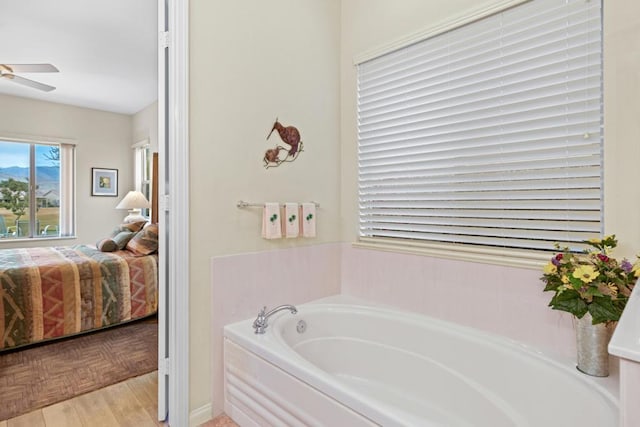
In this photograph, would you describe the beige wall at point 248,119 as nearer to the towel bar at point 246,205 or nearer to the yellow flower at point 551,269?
the towel bar at point 246,205

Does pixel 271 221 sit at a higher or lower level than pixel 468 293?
higher

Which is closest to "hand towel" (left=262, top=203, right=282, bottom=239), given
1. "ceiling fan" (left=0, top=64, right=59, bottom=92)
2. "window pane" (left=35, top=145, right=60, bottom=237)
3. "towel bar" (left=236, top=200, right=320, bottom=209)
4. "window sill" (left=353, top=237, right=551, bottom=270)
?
"towel bar" (left=236, top=200, right=320, bottom=209)

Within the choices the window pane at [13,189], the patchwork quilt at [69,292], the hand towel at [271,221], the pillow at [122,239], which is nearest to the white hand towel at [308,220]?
the hand towel at [271,221]

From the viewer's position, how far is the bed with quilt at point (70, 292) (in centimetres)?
262

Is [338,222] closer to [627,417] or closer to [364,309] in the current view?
[364,309]

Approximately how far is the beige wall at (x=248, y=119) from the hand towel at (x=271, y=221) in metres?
0.06

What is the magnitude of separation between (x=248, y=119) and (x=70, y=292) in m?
2.20

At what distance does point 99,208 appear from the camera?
5625mm

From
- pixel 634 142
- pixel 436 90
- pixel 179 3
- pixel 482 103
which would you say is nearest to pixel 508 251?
pixel 634 142

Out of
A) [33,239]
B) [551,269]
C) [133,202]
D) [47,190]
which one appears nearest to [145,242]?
[133,202]

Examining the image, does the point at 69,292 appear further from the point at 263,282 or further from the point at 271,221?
the point at 271,221

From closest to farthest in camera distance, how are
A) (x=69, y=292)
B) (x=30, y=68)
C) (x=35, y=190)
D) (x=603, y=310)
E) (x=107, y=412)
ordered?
(x=603, y=310)
(x=107, y=412)
(x=69, y=292)
(x=30, y=68)
(x=35, y=190)

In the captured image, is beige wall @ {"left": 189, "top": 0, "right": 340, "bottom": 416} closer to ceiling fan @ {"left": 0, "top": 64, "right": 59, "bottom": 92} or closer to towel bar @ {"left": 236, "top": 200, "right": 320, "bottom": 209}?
towel bar @ {"left": 236, "top": 200, "right": 320, "bottom": 209}

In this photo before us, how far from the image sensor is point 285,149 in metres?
2.18
